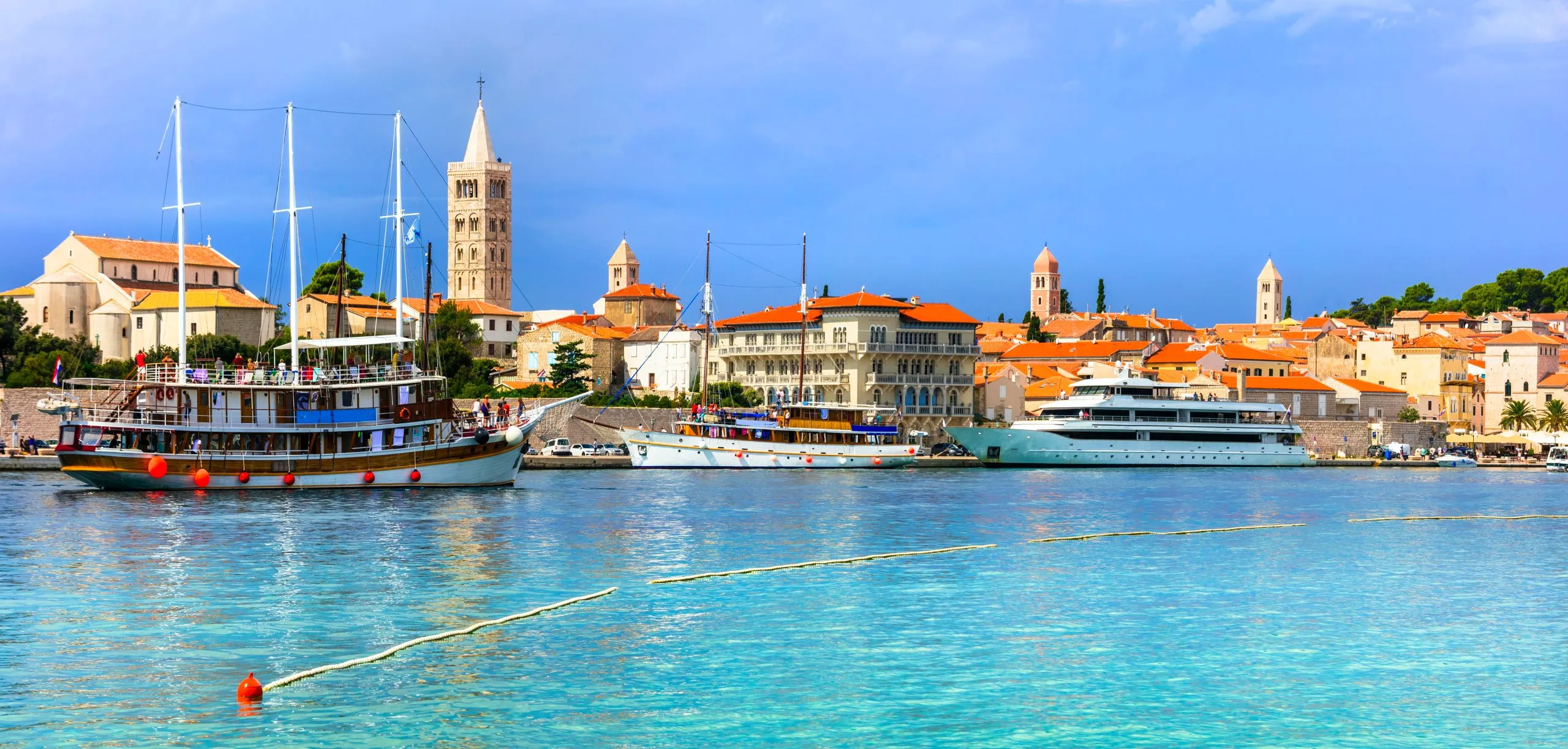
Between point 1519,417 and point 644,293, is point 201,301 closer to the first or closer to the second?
point 644,293

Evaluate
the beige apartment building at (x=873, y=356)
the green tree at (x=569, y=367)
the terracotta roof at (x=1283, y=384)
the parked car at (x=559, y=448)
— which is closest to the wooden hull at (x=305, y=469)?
the parked car at (x=559, y=448)

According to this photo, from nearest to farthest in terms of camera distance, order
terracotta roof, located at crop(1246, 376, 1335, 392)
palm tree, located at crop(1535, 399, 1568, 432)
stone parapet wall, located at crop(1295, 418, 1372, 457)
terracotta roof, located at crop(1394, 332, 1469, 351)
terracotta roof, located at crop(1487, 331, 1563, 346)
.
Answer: stone parapet wall, located at crop(1295, 418, 1372, 457) → terracotta roof, located at crop(1246, 376, 1335, 392) → palm tree, located at crop(1535, 399, 1568, 432) → terracotta roof, located at crop(1487, 331, 1563, 346) → terracotta roof, located at crop(1394, 332, 1469, 351)

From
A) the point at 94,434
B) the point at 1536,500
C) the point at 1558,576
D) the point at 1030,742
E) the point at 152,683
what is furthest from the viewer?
the point at 1536,500

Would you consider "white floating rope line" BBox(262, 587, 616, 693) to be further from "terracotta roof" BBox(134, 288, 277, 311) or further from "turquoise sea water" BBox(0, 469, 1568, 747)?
"terracotta roof" BBox(134, 288, 277, 311)

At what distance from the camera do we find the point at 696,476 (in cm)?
5662

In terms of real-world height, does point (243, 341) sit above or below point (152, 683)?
above

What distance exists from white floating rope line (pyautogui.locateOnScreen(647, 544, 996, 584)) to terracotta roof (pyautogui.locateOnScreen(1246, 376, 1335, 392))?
63652 mm

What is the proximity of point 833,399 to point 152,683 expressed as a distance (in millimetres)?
65268

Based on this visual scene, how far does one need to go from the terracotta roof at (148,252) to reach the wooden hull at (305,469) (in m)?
48.9

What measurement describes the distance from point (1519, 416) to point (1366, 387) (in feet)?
32.2

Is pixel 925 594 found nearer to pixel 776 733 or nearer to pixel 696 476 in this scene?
pixel 776 733

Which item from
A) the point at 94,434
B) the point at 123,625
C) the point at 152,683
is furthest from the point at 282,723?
the point at 94,434

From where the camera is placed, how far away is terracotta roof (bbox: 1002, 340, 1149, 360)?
10425 centimetres

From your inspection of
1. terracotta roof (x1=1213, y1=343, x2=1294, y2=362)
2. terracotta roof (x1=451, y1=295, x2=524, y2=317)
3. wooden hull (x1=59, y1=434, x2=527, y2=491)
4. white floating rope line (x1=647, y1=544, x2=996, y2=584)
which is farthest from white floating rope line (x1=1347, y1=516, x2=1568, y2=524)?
terracotta roof (x1=451, y1=295, x2=524, y2=317)
